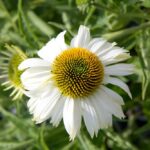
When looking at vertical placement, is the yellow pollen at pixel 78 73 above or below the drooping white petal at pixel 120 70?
above

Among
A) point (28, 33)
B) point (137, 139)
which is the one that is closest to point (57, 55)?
point (28, 33)

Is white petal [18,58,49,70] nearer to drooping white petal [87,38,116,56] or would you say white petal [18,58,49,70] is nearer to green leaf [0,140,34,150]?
drooping white petal [87,38,116,56]

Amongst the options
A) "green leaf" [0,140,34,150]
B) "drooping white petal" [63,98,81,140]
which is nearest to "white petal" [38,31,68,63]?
"drooping white petal" [63,98,81,140]

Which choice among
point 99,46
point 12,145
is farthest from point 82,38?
point 12,145

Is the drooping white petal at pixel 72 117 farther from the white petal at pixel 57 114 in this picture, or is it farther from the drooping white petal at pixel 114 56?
the drooping white petal at pixel 114 56

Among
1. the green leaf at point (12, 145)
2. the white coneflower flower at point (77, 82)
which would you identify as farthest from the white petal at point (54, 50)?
the green leaf at point (12, 145)
